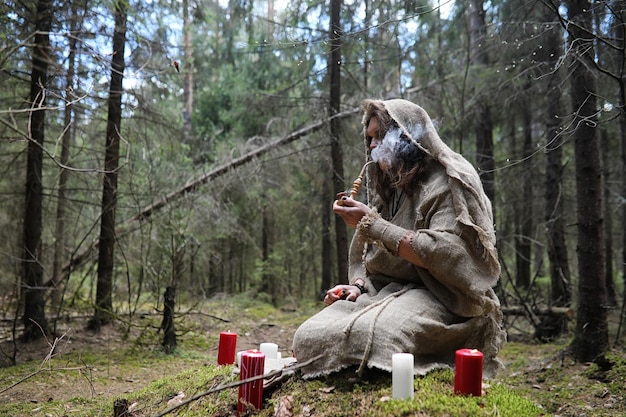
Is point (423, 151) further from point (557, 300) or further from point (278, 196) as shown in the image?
point (278, 196)

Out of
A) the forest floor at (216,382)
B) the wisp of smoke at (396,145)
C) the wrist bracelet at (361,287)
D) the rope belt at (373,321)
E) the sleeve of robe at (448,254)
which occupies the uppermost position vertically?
the wisp of smoke at (396,145)

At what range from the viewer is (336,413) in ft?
7.70

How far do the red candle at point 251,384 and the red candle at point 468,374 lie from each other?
991 millimetres

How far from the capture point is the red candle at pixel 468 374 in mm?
2328

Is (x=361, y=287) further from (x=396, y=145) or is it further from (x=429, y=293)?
(x=396, y=145)

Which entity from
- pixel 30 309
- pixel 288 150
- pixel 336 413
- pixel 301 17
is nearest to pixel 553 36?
pixel 301 17

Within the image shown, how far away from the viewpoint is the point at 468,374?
234 cm

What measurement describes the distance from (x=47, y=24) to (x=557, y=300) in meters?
8.11

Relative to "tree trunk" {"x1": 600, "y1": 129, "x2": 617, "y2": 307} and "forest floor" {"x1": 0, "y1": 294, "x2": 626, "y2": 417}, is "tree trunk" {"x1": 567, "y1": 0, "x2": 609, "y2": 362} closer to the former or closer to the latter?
"forest floor" {"x1": 0, "y1": 294, "x2": 626, "y2": 417}

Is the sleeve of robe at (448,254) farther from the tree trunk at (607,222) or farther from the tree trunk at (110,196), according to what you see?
the tree trunk at (607,222)

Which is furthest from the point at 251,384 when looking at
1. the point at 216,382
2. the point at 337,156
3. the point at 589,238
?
the point at 337,156

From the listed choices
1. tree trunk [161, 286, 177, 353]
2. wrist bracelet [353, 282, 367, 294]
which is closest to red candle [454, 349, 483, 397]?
wrist bracelet [353, 282, 367, 294]

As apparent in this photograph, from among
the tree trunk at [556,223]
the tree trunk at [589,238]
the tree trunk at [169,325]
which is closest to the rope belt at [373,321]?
the tree trunk at [589,238]

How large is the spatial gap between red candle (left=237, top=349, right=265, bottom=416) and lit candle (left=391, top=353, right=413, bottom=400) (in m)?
0.72
